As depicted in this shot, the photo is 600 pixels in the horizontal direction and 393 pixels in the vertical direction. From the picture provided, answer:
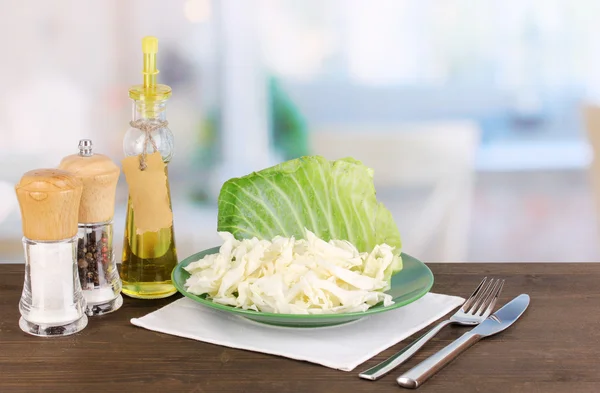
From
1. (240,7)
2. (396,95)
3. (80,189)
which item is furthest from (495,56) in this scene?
(80,189)

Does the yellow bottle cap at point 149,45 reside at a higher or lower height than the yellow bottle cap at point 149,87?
higher

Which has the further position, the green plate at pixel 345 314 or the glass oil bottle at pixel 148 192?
the glass oil bottle at pixel 148 192

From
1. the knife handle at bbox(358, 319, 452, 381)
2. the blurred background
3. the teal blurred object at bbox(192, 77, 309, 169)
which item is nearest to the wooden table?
the knife handle at bbox(358, 319, 452, 381)

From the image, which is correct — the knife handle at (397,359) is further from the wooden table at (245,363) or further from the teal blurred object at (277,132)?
the teal blurred object at (277,132)

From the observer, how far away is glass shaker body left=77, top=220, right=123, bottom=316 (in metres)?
1.12

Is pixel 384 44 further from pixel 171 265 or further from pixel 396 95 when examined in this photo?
pixel 171 265

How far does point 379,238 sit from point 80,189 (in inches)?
18.7

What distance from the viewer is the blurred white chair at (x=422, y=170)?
8.64 ft

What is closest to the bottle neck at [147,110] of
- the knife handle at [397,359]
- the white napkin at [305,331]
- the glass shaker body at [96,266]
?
the glass shaker body at [96,266]

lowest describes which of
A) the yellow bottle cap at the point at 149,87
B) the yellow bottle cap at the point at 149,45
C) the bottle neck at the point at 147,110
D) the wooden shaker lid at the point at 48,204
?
the wooden shaker lid at the point at 48,204

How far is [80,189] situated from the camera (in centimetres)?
103

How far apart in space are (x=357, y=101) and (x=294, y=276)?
163 cm

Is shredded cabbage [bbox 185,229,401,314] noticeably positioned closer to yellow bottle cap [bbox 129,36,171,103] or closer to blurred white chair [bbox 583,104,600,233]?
yellow bottle cap [bbox 129,36,171,103]

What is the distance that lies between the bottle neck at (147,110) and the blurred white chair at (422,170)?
1.46 m
